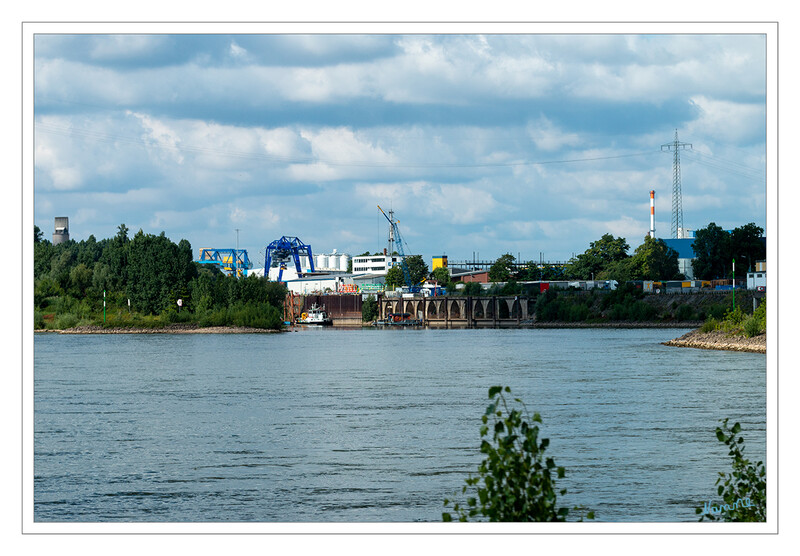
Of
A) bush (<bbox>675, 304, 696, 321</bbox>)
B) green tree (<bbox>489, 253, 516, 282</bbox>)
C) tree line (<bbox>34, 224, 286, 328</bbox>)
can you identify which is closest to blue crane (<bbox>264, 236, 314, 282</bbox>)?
green tree (<bbox>489, 253, 516, 282</bbox>)

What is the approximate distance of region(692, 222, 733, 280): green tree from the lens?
107 meters

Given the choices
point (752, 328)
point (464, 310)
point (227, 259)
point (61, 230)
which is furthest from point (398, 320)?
point (752, 328)

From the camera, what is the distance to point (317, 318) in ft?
414

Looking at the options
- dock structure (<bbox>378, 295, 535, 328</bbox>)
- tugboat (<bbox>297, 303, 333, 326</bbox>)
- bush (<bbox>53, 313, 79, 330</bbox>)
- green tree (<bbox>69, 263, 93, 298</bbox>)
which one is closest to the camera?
bush (<bbox>53, 313, 79, 330</bbox>)

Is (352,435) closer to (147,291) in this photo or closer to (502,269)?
(147,291)

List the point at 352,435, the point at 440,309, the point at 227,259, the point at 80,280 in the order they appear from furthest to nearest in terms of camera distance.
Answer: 1. the point at 227,259
2. the point at 440,309
3. the point at 80,280
4. the point at 352,435

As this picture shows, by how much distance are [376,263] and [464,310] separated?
40.3 m

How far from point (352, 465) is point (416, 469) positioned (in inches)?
51.3

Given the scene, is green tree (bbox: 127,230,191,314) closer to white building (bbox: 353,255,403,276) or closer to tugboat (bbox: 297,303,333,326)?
tugboat (bbox: 297,303,333,326)

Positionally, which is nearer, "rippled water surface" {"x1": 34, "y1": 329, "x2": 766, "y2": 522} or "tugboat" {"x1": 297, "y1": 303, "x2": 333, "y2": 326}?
"rippled water surface" {"x1": 34, "y1": 329, "x2": 766, "y2": 522}

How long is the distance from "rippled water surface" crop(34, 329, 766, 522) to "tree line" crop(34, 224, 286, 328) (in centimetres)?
4621

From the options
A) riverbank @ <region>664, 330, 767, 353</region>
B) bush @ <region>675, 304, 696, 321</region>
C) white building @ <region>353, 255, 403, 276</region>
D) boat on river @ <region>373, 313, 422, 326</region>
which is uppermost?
white building @ <region>353, 255, 403, 276</region>

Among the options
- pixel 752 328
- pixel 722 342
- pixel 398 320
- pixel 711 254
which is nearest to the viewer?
pixel 752 328
